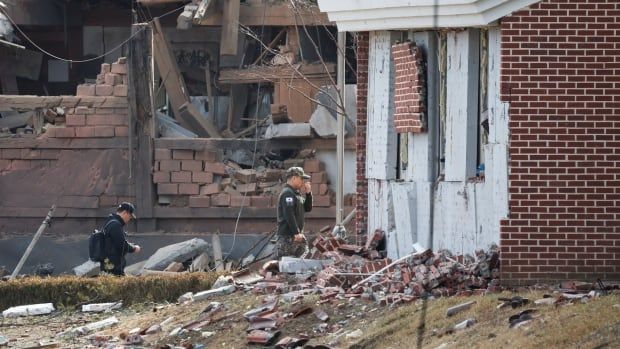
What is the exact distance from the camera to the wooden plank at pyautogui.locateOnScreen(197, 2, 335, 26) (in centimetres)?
2531

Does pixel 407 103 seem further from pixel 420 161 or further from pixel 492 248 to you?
pixel 492 248

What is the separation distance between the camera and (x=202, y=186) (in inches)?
938

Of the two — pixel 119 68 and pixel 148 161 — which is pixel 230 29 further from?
pixel 148 161

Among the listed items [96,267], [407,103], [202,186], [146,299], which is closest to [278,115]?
[202,186]

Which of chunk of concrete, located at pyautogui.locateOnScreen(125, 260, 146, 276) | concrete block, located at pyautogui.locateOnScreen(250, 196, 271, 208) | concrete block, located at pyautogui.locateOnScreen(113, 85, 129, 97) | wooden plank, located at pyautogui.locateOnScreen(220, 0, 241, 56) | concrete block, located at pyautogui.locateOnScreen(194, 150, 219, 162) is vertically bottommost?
chunk of concrete, located at pyautogui.locateOnScreen(125, 260, 146, 276)

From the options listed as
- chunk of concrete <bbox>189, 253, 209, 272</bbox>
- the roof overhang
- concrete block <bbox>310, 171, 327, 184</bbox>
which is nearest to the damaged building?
concrete block <bbox>310, 171, 327, 184</bbox>

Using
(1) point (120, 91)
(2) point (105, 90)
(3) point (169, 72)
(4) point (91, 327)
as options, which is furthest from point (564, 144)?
(3) point (169, 72)

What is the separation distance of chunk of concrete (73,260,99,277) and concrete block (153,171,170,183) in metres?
1.89

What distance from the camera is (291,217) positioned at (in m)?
18.1

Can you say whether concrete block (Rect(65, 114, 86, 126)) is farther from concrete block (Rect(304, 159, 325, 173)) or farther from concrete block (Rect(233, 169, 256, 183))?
concrete block (Rect(304, 159, 325, 173))

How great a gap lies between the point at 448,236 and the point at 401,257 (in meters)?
0.97

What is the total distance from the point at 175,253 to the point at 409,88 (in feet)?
23.9

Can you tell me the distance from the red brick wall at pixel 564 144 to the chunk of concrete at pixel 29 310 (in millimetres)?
6706

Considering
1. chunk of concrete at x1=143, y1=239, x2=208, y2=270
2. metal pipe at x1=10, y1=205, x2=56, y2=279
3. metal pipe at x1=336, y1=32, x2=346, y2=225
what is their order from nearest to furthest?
metal pipe at x1=336, y1=32, x2=346, y2=225
metal pipe at x1=10, y1=205, x2=56, y2=279
chunk of concrete at x1=143, y1=239, x2=208, y2=270
